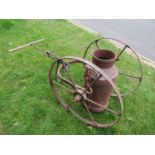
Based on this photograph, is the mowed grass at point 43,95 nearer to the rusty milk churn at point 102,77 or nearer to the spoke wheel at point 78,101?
the spoke wheel at point 78,101

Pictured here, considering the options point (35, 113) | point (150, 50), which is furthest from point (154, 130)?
point (150, 50)

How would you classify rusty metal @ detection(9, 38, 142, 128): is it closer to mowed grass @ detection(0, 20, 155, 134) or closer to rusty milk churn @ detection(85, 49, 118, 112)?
rusty milk churn @ detection(85, 49, 118, 112)

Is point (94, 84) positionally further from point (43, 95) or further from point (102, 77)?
point (43, 95)

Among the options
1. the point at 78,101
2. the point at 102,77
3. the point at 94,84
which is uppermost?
the point at 102,77

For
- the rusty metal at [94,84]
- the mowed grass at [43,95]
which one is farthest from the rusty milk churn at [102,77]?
the mowed grass at [43,95]

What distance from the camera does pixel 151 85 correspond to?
160 inches

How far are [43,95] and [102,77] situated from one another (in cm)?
113

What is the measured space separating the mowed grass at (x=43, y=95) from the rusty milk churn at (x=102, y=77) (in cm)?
44

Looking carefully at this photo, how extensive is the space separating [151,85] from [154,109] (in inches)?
24.4

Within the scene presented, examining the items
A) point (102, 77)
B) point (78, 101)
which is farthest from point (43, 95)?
point (102, 77)

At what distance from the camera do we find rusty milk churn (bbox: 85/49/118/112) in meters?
2.86

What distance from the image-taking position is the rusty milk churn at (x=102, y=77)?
2.86m

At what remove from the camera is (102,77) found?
9.46 feet

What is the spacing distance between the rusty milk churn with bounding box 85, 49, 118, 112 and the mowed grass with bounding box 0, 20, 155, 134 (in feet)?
1.46
